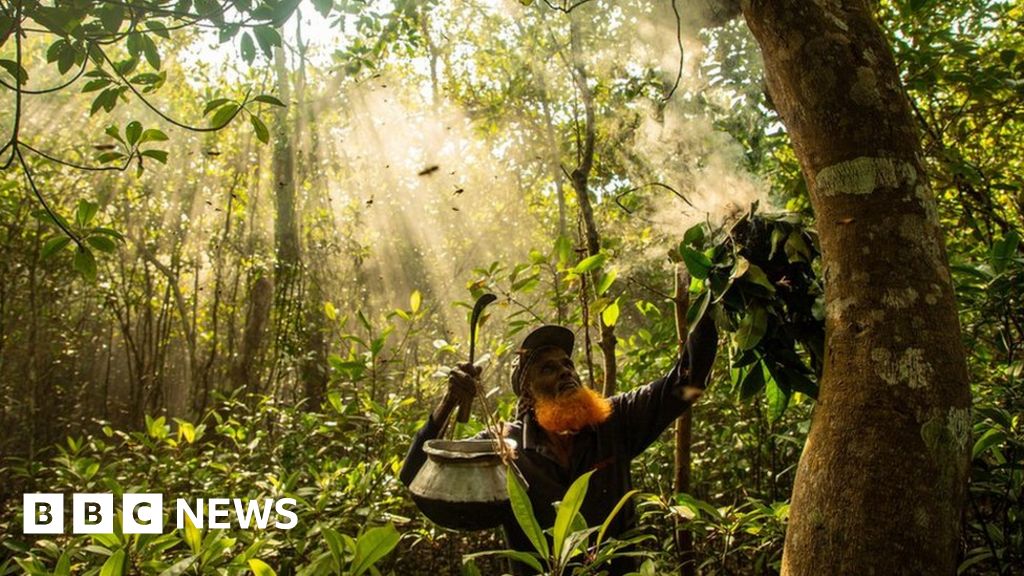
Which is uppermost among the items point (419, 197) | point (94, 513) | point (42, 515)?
point (419, 197)

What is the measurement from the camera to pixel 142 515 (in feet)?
7.33

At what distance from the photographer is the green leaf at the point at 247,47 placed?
6.40 feet

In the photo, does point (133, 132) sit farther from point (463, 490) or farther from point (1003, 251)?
point (1003, 251)

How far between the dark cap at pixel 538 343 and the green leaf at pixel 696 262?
1.22 m

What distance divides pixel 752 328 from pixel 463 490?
833mm

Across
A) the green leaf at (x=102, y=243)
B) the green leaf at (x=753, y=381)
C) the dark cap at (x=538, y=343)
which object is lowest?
the green leaf at (x=753, y=381)

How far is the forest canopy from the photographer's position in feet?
3.98

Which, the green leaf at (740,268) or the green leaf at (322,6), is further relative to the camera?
the green leaf at (322,6)

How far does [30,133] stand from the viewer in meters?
8.77

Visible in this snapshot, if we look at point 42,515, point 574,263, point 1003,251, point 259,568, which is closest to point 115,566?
point 259,568

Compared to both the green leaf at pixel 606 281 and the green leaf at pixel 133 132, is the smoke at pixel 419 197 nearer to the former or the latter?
the green leaf at pixel 606 281

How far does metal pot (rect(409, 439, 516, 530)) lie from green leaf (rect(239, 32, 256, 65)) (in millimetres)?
1490

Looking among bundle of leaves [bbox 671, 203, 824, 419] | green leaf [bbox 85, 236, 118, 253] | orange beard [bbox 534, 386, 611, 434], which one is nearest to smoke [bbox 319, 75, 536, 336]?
orange beard [bbox 534, 386, 611, 434]

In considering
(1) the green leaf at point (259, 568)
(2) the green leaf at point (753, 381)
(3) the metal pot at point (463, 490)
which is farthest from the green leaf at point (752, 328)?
(1) the green leaf at point (259, 568)
